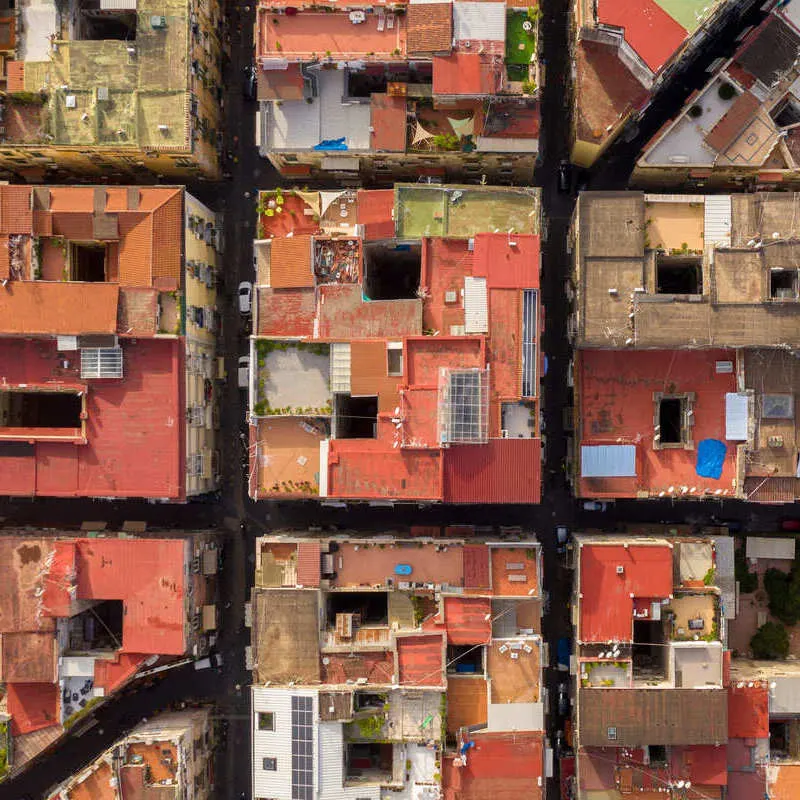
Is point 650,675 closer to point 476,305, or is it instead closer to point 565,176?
point 476,305

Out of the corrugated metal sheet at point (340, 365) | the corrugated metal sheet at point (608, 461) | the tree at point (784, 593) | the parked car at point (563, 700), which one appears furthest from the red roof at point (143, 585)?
the tree at point (784, 593)

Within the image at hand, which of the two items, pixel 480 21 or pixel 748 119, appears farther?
pixel 748 119

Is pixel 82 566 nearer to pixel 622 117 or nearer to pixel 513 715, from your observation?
pixel 513 715

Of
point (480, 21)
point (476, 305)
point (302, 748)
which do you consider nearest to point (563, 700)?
point (302, 748)

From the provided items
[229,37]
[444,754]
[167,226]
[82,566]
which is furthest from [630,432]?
[229,37]

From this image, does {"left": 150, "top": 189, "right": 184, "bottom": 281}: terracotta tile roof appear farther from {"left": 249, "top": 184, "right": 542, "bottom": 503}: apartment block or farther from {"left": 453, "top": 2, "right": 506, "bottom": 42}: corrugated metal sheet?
{"left": 453, "top": 2, "right": 506, "bottom": 42}: corrugated metal sheet

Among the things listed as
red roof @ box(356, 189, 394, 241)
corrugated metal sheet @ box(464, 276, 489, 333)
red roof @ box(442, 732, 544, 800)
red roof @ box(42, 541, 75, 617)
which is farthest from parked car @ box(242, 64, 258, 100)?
red roof @ box(442, 732, 544, 800)

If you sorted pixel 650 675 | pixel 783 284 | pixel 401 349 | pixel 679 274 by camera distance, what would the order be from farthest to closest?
pixel 679 274
pixel 650 675
pixel 783 284
pixel 401 349

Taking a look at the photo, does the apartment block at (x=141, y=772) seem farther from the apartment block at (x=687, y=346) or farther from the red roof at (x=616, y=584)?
the apartment block at (x=687, y=346)
